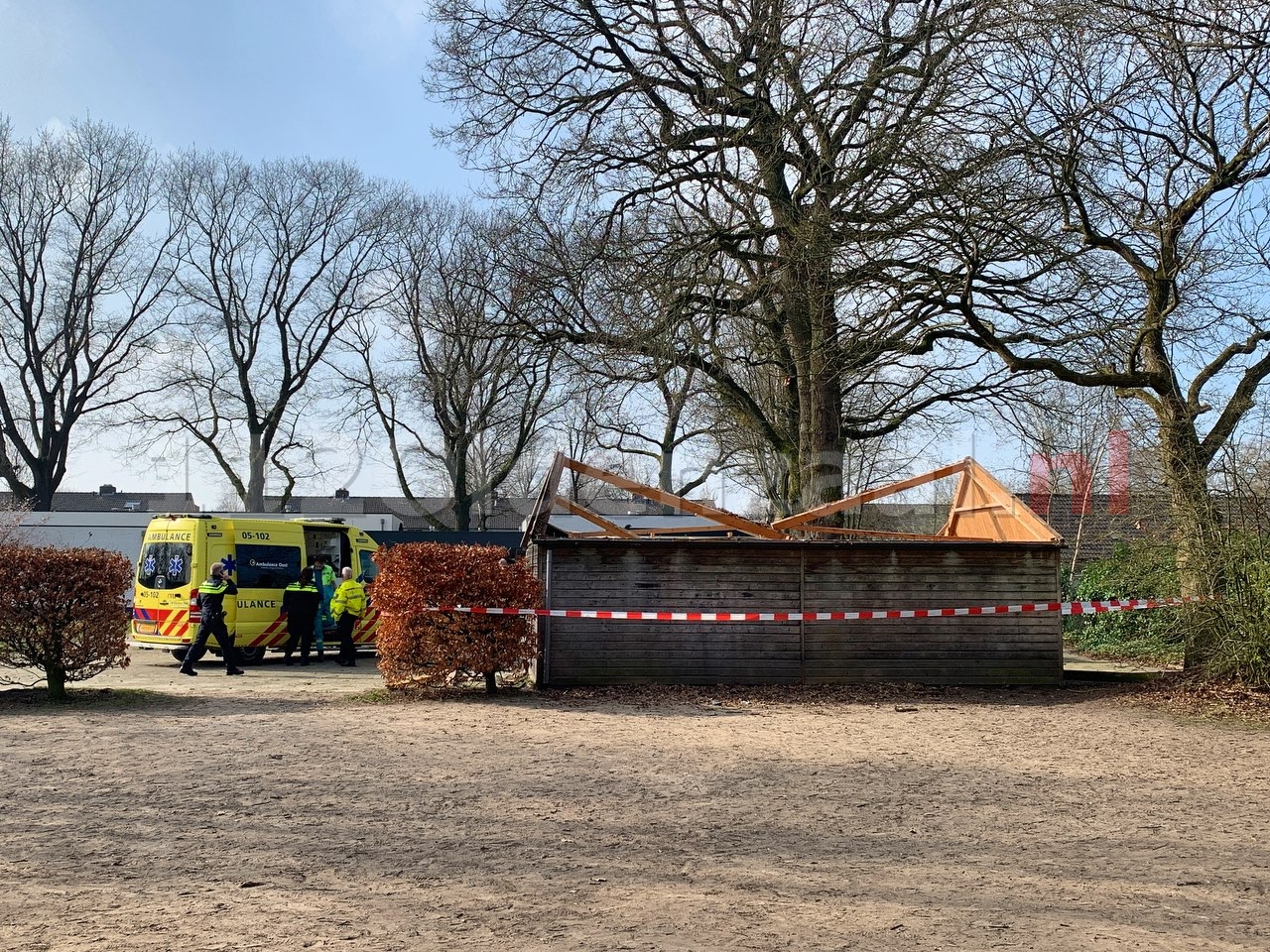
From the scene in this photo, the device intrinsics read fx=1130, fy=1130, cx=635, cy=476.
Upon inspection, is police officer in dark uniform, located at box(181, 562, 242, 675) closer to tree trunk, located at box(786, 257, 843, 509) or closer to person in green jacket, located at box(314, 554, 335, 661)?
person in green jacket, located at box(314, 554, 335, 661)

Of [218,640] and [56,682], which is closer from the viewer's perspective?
[56,682]

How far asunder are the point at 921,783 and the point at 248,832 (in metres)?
4.37

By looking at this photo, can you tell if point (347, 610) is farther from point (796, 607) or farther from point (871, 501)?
point (871, 501)

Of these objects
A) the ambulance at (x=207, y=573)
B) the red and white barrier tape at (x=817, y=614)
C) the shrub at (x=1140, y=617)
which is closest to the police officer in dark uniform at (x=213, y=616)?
the ambulance at (x=207, y=573)

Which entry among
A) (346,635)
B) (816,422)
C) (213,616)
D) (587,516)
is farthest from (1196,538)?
(346,635)

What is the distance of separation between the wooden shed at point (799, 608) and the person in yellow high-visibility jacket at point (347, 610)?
4.97m

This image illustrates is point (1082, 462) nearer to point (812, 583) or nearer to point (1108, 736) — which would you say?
point (812, 583)

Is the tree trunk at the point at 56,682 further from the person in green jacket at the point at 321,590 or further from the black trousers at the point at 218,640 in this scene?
the person in green jacket at the point at 321,590

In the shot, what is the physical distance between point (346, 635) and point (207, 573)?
2.40 m

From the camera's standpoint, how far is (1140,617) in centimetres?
1920

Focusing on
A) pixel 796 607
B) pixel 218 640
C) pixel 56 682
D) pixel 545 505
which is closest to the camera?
pixel 56 682

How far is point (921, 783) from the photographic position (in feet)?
25.4

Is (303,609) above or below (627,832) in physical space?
above

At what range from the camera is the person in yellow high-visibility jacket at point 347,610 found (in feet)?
56.9
